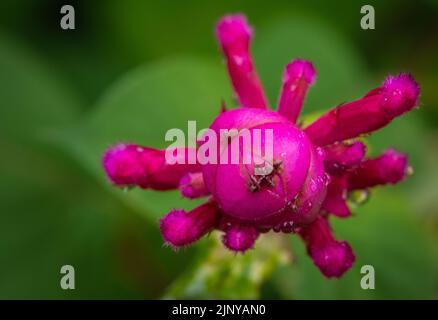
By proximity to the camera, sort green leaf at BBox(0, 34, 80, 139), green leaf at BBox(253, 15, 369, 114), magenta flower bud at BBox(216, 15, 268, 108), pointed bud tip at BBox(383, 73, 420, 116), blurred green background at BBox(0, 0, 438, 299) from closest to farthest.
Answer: pointed bud tip at BBox(383, 73, 420, 116) < magenta flower bud at BBox(216, 15, 268, 108) < blurred green background at BBox(0, 0, 438, 299) < green leaf at BBox(253, 15, 369, 114) < green leaf at BBox(0, 34, 80, 139)

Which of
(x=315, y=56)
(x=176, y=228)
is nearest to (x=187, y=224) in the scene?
(x=176, y=228)

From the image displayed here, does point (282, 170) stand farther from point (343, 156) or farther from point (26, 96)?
point (26, 96)

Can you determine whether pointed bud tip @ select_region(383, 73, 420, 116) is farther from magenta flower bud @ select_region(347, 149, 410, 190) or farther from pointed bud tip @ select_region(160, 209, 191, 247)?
pointed bud tip @ select_region(160, 209, 191, 247)

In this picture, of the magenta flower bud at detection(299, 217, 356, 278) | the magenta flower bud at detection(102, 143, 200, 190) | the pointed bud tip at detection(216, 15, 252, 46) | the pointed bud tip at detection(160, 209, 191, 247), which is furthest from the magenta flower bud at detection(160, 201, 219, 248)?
the pointed bud tip at detection(216, 15, 252, 46)

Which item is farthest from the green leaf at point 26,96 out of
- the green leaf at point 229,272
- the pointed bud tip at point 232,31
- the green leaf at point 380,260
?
the pointed bud tip at point 232,31

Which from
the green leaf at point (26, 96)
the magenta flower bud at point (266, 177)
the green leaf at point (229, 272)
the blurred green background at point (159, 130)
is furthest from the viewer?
the green leaf at point (26, 96)

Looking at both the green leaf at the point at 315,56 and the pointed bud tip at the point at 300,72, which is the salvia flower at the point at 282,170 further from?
the green leaf at the point at 315,56
